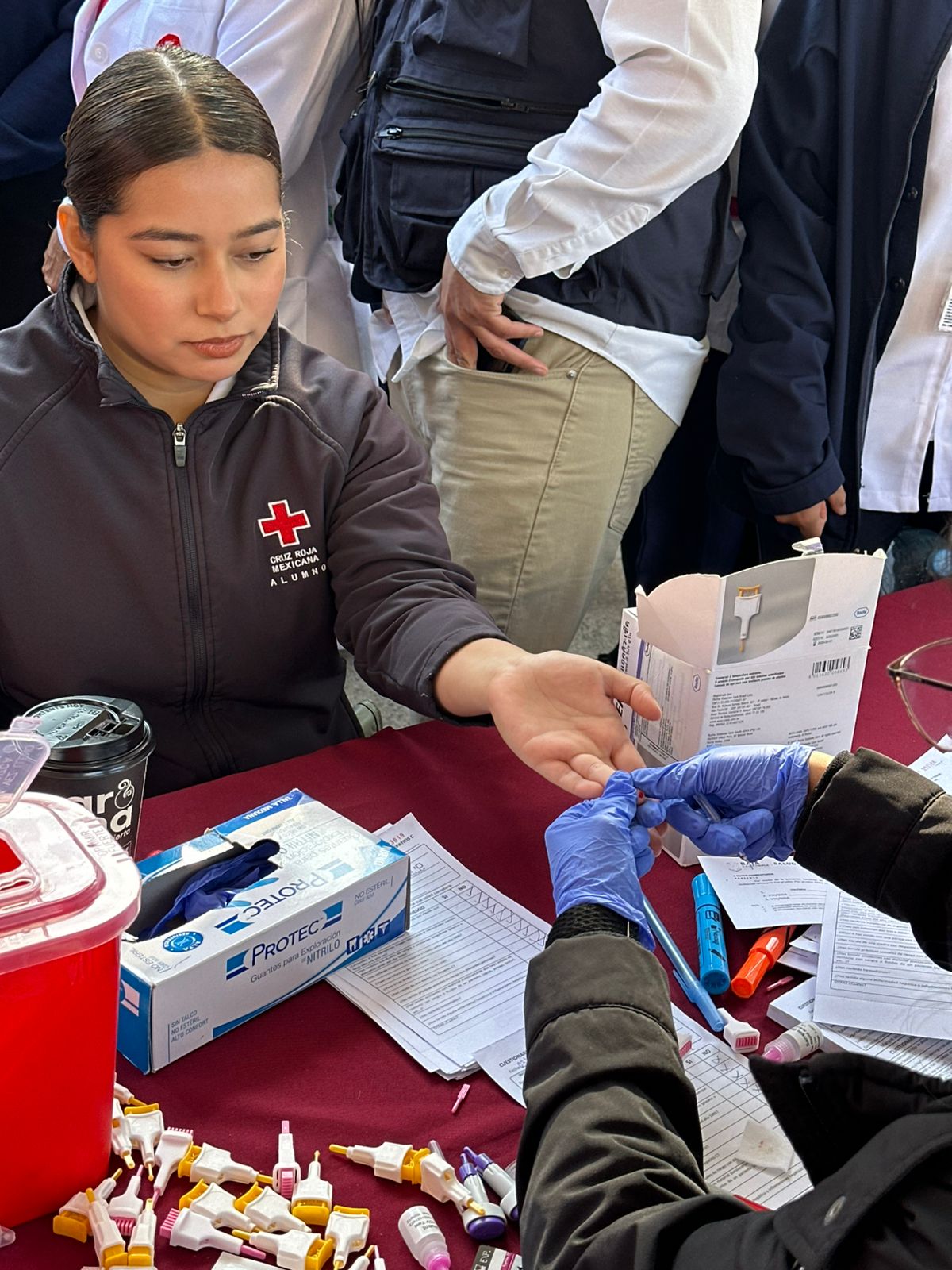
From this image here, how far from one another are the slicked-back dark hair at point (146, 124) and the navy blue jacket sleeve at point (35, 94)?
134 cm

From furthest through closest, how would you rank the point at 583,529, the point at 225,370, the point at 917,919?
the point at 583,529, the point at 225,370, the point at 917,919

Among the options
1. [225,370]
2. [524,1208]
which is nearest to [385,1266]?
[524,1208]

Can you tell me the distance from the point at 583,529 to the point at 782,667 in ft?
2.49

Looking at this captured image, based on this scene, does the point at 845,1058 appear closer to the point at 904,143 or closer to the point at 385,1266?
the point at 385,1266

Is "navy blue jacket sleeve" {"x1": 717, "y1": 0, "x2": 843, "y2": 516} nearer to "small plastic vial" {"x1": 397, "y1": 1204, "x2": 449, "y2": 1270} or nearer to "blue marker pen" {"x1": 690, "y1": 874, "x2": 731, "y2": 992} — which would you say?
"blue marker pen" {"x1": 690, "y1": 874, "x2": 731, "y2": 992}

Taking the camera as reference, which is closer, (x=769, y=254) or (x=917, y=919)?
(x=917, y=919)

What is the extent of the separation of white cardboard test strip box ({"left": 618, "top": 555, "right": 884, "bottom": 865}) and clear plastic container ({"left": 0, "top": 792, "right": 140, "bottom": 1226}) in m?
0.57

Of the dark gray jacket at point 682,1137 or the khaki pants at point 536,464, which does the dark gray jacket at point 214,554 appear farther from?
the dark gray jacket at point 682,1137

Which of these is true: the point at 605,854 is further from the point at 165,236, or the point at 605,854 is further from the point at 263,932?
the point at 165,236

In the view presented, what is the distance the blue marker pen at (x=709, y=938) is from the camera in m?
0.96

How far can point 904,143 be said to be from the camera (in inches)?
68.3

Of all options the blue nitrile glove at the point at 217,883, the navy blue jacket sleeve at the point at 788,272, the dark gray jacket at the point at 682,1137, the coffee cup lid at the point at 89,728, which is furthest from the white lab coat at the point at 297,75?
the dark gray jacket at the point at 682,1137

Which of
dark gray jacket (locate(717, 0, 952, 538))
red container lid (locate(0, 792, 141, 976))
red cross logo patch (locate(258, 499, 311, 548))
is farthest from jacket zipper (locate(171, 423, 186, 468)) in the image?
dark gray jacket (locate(717, 0, 952, 538))

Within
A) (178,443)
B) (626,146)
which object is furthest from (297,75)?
(178,443)
